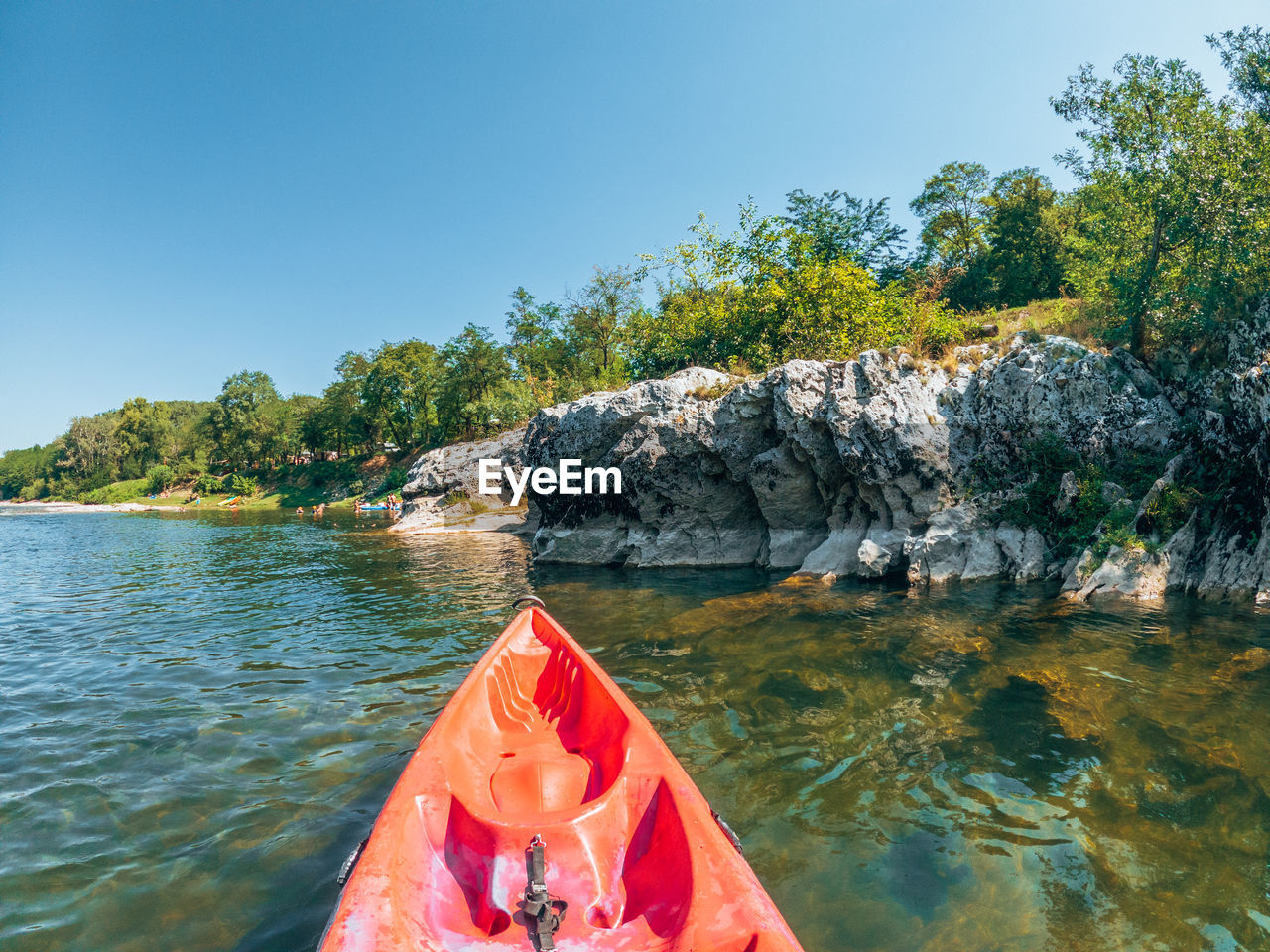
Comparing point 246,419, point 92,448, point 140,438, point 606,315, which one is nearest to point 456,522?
point 606,315

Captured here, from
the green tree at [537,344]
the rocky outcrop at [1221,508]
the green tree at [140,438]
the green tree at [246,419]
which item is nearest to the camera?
the rocky outcrop at [1221,508]

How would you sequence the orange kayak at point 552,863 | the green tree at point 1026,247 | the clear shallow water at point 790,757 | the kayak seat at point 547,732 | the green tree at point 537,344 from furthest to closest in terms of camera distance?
the green tree at point 537,344
the green tree at point 1026,247
the kayak seat at point 547,732
the clear shallow water at point 790,757
the orange kayak at point 552,863

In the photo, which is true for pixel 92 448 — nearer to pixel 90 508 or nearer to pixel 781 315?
pixel 90 508

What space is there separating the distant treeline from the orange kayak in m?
15.8

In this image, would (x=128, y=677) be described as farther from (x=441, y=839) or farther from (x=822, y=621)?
(x=822, y=621)

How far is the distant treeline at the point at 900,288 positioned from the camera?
13.5m

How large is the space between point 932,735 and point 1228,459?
1008 cm

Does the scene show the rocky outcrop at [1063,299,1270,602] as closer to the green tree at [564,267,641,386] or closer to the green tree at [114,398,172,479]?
the green tree at [564,267,641,386]

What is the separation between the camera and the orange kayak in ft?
9.75

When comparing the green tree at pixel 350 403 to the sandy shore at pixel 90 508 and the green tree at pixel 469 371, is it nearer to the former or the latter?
the green tree at pixel 469 371

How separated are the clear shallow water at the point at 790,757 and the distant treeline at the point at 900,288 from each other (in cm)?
924

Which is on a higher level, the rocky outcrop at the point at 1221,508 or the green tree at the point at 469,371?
the green tree at the point at 469,371

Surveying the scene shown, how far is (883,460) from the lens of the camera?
14719 millimetres

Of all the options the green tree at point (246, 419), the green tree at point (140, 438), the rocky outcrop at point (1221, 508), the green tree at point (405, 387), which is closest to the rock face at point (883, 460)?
the rocky outcrop at point (1221, 508)
